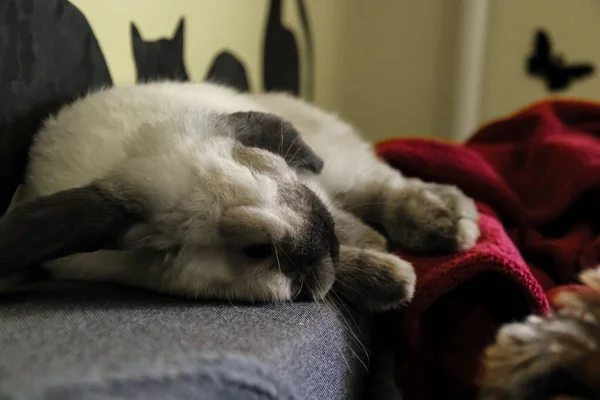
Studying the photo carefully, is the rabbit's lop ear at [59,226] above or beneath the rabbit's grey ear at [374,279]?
above

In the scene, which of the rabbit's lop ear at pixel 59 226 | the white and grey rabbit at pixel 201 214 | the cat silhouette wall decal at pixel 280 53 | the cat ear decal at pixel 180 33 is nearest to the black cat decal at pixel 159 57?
the cat ear decal at pixel 180 33

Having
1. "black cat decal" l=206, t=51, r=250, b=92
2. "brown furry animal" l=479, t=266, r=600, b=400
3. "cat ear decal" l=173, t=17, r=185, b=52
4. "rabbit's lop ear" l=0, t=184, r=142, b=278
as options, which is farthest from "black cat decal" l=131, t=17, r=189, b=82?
"brown furry animal" l=479, t=266, r=600, b=400

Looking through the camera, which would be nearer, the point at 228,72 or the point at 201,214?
the point at 201,214

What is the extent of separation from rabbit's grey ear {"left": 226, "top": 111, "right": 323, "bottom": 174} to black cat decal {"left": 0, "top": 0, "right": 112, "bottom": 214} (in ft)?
1.06

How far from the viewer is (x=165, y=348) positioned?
0.57m

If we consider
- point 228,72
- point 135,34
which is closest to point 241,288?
point 135,34

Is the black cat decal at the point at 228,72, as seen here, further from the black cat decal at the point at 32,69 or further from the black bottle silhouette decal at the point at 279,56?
the black cat decal at the point at 32,69

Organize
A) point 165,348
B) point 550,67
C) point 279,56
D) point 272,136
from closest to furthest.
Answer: point 165,348
point 272,136
point 279,56
point 550,67

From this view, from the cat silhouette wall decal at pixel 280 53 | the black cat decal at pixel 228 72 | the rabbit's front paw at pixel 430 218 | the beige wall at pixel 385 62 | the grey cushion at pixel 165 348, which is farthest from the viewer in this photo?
the beige wall at pixel 385 62

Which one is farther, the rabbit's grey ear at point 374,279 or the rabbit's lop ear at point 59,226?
the rabbit's grey ear at point 374,279

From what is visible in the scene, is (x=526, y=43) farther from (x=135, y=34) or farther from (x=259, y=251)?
(x=259, y=251)

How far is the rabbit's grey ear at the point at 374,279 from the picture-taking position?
2.93ft

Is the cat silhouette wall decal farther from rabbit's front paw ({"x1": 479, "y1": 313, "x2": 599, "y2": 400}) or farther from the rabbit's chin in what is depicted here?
rabbit's front paw ({"x1": 479, "y1": 313, "x2": 599, "y2": 400})

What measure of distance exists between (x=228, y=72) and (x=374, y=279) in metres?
0.99
